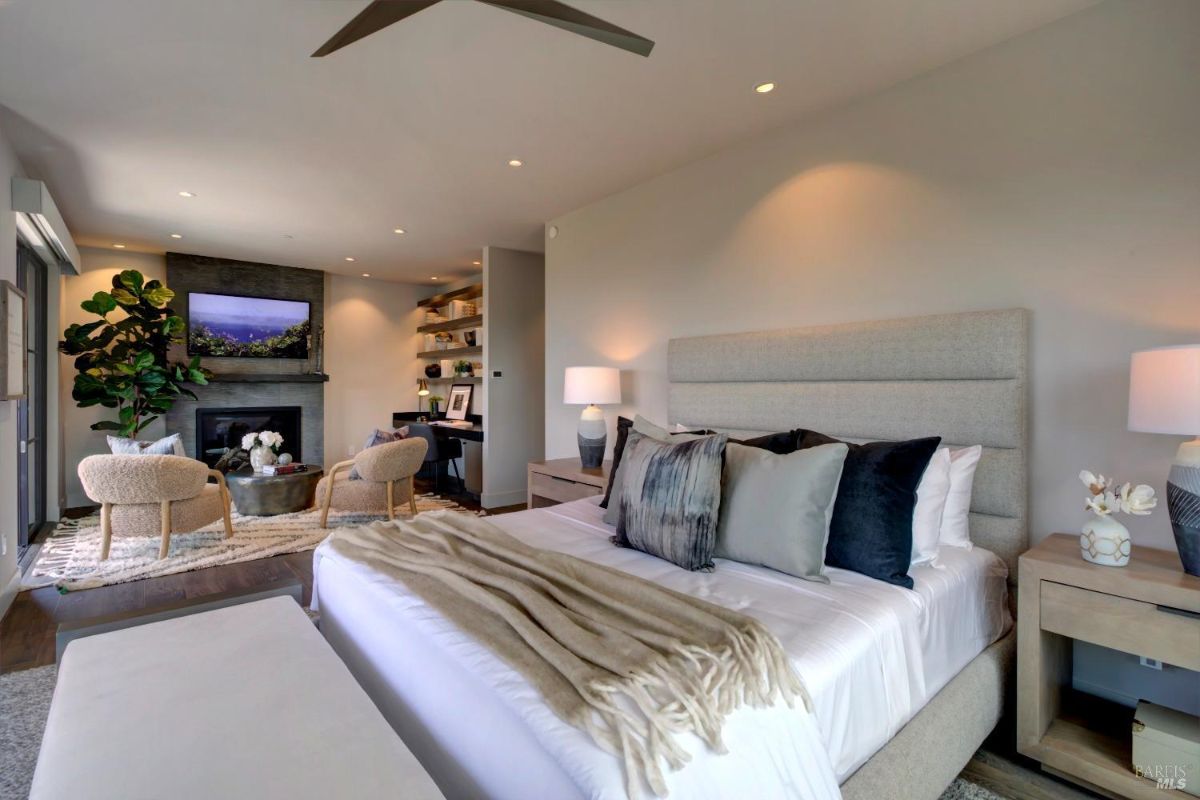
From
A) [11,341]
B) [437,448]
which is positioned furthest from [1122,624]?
[437,448]

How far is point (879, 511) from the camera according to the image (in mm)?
1814

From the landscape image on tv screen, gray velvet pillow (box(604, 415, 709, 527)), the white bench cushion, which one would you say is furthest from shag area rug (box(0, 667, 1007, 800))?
the landscape image on tv screen

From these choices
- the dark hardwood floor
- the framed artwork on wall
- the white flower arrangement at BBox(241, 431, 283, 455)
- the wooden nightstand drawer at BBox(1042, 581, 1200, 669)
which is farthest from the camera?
the white flower arrangement at BBox(241, 431, 283, 455)

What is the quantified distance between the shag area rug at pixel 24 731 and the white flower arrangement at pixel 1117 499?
95cm

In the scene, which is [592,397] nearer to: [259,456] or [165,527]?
[165,527]

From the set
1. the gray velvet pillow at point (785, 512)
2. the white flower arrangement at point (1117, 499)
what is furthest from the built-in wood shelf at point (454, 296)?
the white flower arrangement at point (1117, 499)

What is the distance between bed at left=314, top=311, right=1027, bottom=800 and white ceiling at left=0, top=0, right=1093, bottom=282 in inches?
46.2

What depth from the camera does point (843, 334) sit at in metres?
2.64

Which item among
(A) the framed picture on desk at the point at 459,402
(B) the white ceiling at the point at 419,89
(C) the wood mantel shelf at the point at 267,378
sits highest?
(B) the white ceiling at the point at 419,89

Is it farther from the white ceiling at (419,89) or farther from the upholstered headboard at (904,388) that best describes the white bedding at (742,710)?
the white ceiling at (419,89)

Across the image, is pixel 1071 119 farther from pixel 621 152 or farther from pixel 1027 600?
pixel 621 152

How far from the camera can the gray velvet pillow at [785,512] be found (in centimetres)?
176

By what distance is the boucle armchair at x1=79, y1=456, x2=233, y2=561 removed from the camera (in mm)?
3594

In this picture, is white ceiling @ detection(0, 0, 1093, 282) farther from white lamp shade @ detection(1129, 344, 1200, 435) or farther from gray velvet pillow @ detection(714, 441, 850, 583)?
gray velvet pillow @ detection(714, 441, 850, 583)
